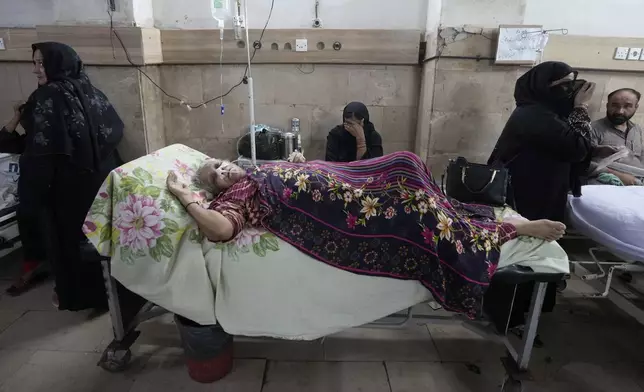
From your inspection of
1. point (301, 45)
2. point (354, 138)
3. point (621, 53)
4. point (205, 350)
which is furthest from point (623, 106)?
point (205, 350)

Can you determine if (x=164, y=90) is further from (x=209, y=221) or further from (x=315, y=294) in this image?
(x=315, y=294)

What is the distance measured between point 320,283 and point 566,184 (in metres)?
1.40

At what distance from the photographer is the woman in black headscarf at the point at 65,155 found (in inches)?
73.3

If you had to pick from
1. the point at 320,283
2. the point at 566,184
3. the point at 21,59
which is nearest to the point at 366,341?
the point at 320,283

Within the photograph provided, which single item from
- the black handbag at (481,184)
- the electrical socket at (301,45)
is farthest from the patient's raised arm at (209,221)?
the electrical socket at (301,45)

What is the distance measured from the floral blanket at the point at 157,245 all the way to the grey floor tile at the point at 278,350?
0.47 meters

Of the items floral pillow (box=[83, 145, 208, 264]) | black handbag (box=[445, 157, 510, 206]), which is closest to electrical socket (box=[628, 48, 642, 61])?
black handbag (box=[445, 157, 510, 206])

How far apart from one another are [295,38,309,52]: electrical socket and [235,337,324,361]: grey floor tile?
1.98m

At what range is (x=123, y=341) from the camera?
5.70 ft

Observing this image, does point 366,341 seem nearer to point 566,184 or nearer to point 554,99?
point 566,184

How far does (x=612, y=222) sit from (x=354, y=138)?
1.54 m

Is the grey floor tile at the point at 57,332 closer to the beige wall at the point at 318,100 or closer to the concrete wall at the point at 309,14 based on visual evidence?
the beige wall at the point at 318,100

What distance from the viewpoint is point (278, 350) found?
192 centimetres

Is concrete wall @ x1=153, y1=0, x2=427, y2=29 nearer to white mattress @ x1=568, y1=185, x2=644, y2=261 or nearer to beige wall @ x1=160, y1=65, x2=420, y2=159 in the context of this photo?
beige wall @ x1=160, y1=65, x2=420, y2=159
